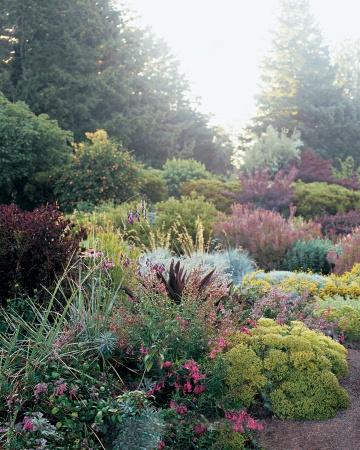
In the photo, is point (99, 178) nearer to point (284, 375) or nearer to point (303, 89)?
point (284, 375)

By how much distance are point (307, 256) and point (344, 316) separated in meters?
4.32

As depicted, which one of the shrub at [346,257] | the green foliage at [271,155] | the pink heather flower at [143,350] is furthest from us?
the green foliage at [271,155]

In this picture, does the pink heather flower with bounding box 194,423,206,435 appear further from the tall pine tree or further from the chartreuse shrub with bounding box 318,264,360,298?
the tall pine tree

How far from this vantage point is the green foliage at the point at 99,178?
16.0 m

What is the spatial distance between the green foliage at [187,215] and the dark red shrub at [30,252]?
5.45 m

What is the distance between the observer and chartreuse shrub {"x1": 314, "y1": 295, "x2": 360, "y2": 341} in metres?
6.25

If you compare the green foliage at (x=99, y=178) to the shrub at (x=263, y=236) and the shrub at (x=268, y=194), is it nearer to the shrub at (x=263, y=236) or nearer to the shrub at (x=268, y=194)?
the shrub at (x=268, y=194)

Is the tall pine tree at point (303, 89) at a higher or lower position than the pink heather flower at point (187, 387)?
higher

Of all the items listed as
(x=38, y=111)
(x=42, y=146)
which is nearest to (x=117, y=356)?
(x=42, y=146)

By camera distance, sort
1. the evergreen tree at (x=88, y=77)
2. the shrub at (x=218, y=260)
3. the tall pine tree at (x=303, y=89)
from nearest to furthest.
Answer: the shrub at (x=218, y=260), the evergreen tree at (x=88, y=77), the tall pine tree at (x=303, y=89)

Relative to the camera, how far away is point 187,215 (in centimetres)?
1218

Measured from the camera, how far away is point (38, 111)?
27391 millimetres

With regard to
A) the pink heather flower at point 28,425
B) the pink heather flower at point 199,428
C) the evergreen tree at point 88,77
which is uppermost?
the evergreen tree at point 88,77

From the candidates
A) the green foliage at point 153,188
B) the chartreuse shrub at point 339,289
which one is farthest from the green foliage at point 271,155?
the chartreuse shrub at point 339,289
